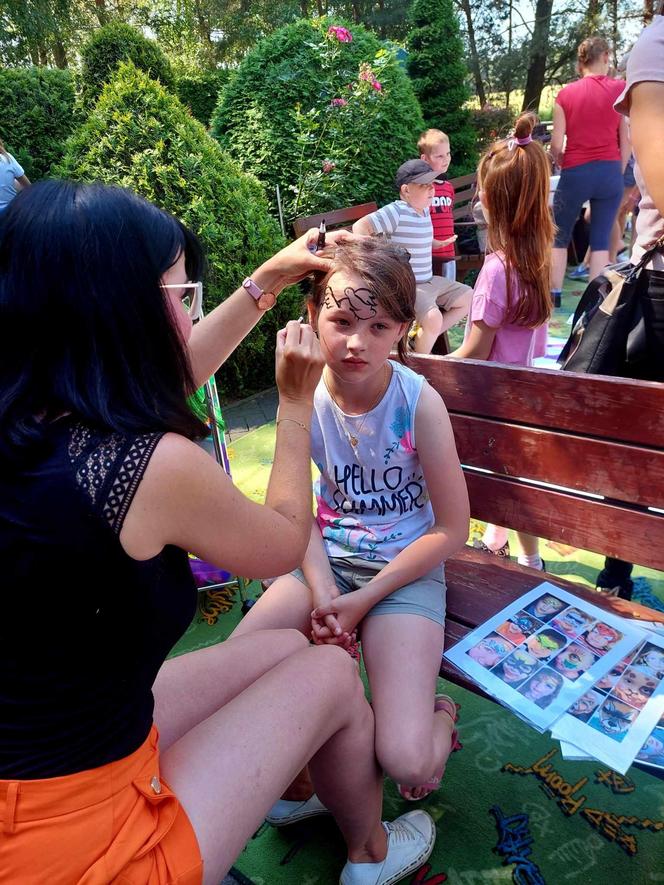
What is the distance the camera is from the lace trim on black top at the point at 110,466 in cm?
99

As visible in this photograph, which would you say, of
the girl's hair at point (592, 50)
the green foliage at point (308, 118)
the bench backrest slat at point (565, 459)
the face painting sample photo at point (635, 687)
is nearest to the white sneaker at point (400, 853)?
the face painting sample photo at point (635, 687)

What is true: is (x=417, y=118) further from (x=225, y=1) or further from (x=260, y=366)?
(x=225, y=1)

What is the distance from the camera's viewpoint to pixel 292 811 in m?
1.81

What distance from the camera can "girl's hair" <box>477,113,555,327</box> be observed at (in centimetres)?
264

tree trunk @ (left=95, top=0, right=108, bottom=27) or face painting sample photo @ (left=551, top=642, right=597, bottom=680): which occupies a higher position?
tree trunk @ (left=95, top=0, right=108, bottom=27)

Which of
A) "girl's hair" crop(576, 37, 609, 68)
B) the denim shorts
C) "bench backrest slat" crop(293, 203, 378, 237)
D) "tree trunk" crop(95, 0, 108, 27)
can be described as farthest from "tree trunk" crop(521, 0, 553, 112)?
"bench backrest slat" crop(293, 203, 378, 237)

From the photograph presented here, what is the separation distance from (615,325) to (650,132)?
0.52m

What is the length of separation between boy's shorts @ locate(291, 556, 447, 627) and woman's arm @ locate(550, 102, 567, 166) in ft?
16.7

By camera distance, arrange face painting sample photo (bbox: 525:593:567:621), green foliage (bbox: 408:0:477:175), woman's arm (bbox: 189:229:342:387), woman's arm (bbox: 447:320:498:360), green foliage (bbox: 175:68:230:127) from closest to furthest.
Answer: face painting sample photo (bbox: 525:593:567:621)
woman's arm (bbox: 189:229:342:387)
woman's arm (bbox: 447:320:498:360)
green foliage (bbox: 408:0:477:175)
green foliage (bbox: 175:68:230:127)

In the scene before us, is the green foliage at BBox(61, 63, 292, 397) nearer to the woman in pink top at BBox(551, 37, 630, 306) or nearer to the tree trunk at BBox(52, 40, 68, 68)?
the woman in pink top at BBox(551, 37, 630, 306)

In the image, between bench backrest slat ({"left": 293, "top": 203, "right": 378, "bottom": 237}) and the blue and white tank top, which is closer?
the blue and white tank top

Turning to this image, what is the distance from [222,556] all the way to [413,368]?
3.84 ft

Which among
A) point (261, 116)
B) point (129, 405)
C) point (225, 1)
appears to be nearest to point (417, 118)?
point (261, 116)

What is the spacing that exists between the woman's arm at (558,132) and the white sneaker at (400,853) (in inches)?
223
